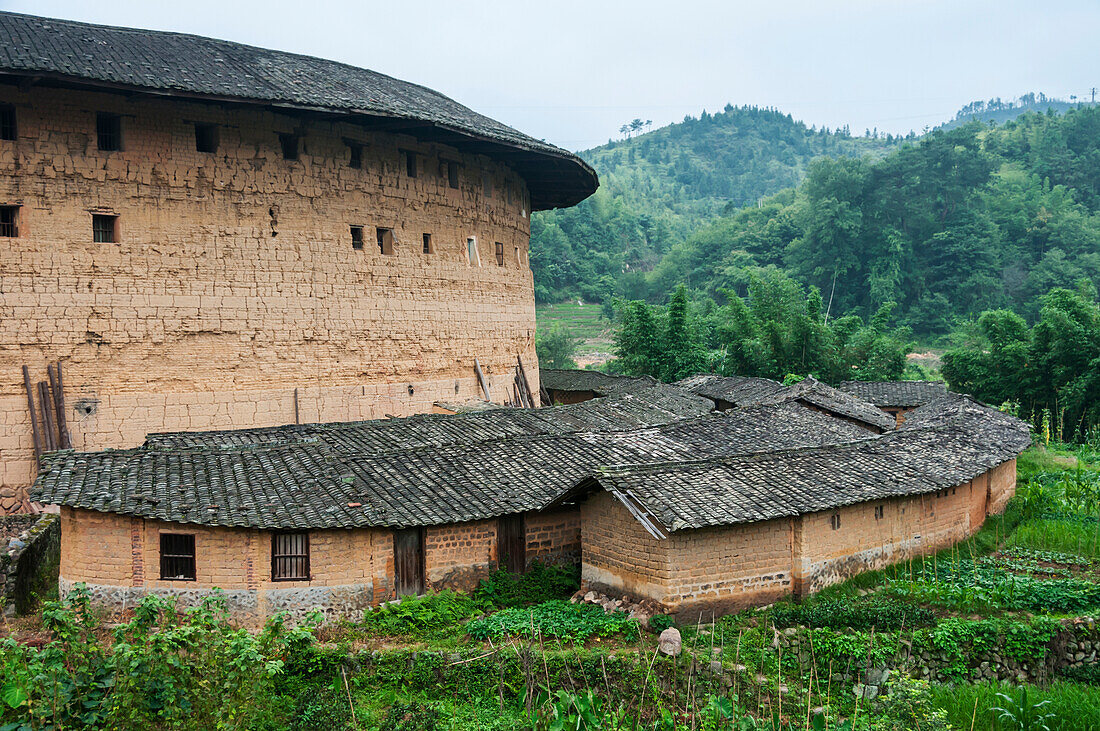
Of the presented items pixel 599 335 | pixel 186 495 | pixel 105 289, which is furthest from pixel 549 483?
pixel 599 335

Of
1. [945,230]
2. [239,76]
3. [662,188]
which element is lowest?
[239,76]

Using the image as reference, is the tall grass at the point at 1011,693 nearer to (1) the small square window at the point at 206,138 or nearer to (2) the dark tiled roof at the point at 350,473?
(2) the dark tiled roof at the point at 350,473

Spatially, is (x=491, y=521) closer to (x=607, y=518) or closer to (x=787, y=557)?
(x=607, y=518)

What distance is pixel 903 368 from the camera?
29.2 meters

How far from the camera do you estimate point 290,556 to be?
9.59 metres

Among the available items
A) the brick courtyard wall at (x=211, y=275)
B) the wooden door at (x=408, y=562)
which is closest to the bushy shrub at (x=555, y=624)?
the wooden door at (x=408, y=562)

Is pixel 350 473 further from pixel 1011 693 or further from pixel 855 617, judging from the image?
pixel 1011 693

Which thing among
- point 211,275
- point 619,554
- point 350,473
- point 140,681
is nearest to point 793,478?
point 619,554

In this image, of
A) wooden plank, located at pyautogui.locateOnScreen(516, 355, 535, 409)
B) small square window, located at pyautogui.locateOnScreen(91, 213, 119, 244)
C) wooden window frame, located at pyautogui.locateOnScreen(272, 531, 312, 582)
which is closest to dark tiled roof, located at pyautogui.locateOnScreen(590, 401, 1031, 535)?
wooden window frame, located at pyautogui.locateOnScreen(272, 531, 312, 582)

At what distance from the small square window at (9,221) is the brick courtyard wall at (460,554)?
8143mm

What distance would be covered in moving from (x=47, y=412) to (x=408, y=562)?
663 centimetres

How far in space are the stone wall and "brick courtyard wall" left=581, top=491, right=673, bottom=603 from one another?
22.6ft

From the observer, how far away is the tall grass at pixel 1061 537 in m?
12.2

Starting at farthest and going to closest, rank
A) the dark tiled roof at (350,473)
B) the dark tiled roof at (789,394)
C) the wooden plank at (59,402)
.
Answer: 1. the dark tiled roof at (789,394)
2. the wooden plank at (59,402)
3. the dark tiled roof at (350,473)
